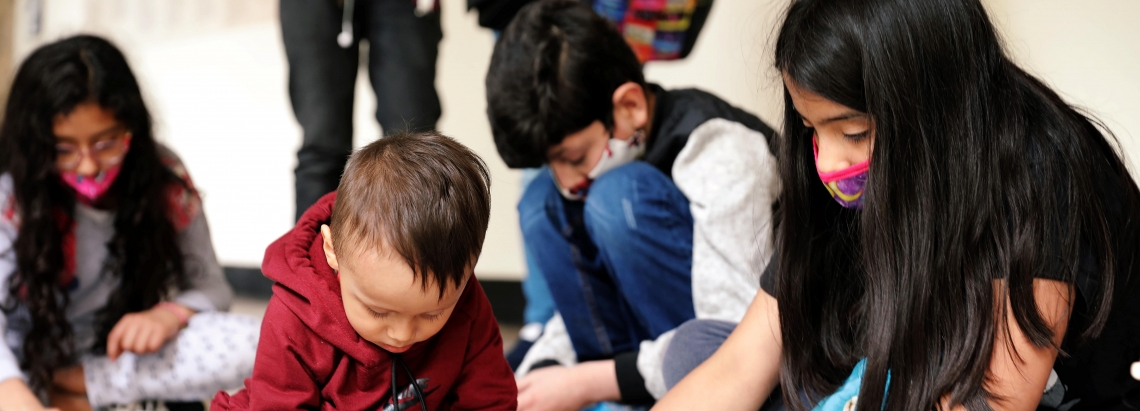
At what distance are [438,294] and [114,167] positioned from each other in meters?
0.80

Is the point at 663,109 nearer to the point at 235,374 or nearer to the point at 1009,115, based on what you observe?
the point at 1009,115

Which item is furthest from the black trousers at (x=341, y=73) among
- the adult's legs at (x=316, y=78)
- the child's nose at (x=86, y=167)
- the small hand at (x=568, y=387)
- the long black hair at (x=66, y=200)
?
the small hand at (x=568, y=387)

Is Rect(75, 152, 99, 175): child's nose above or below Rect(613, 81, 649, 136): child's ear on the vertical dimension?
below

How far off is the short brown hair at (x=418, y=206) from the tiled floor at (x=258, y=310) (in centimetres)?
128

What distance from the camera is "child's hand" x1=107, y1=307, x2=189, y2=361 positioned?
1.24 meters

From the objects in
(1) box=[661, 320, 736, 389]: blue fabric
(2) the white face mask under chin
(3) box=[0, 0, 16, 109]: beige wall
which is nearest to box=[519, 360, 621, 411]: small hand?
(1) box=[661, 320, 736, 389]: blue fabric

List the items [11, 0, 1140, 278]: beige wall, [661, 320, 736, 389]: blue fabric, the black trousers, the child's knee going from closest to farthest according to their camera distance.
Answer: [661, 320, 736, 389]: blue fabric
the child's knee
the black trousers
[11, 0, 1140, 278]: beige wall

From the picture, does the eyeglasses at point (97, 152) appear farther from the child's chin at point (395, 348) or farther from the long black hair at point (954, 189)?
the long black hair at point (954, 189)

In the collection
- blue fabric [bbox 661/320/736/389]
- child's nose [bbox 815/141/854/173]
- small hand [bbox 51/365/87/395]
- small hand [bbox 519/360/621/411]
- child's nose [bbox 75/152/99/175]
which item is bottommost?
small hand [bbox 51/365/87/395]

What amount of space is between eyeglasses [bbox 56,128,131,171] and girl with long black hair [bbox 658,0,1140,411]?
97cm

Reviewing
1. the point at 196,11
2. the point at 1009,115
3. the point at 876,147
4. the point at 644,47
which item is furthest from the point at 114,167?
the point at 196,11

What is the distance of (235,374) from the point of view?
4.07 ft

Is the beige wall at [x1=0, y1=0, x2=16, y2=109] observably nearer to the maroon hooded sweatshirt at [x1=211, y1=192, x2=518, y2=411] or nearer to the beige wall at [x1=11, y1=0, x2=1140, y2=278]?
the beige wall at [x1=11, y1=0, x2=1140, y2=278]

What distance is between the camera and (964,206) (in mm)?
774
